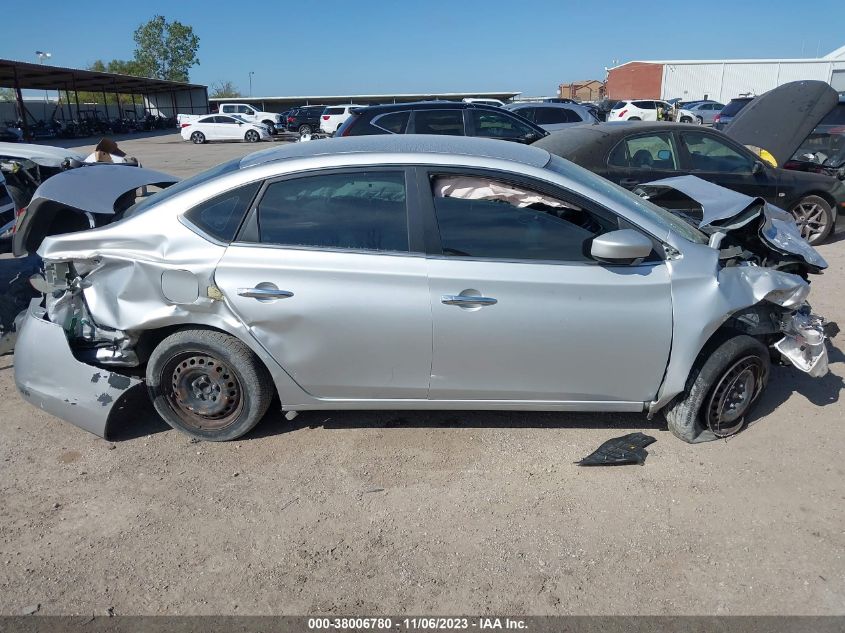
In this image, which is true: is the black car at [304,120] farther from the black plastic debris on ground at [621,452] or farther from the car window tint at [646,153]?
the black plastic debris on ground at [621,452]

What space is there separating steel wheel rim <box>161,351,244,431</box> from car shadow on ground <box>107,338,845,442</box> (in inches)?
8.7

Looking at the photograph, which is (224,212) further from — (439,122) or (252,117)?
(252,117)

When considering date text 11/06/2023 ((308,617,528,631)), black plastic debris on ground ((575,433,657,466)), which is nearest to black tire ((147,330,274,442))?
date text 11/06/2023 ((308,617,528,631))

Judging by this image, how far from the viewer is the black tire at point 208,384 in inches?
143

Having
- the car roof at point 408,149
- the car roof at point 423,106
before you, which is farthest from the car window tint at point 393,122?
the car roof at point 408,149

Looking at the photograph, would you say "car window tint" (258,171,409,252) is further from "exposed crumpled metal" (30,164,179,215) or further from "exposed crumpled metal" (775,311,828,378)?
"exposed crumpled metal" (775,311,828,378)

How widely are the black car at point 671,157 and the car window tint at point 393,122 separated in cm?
317

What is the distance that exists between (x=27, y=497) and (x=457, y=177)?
112 inches

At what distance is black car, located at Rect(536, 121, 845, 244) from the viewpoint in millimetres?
7203

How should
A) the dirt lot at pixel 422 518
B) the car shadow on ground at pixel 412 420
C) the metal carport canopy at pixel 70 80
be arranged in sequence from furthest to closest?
the metal carport canopy at pixel 70 80, the car shadow on ground at pixel 412 420, the dirt lot at pixel 422 518

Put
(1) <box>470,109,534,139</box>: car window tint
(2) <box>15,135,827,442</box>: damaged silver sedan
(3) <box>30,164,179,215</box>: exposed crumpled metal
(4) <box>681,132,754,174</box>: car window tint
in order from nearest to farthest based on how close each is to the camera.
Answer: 1. (2) <box>15,135,827,442</box>: damaged silver sedan
2. (3) <box>30,164,179,215</box>: exposed crumpled metal
3. (4) <box>681,132,754,174</box>: car window tint
4. (1) <box>470,109,534,139</box>: car window tint

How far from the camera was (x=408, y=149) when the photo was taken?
Result: 144 inches

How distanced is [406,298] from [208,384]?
1.31m

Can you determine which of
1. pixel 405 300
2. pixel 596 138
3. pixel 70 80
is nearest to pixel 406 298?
pixel 405 300
